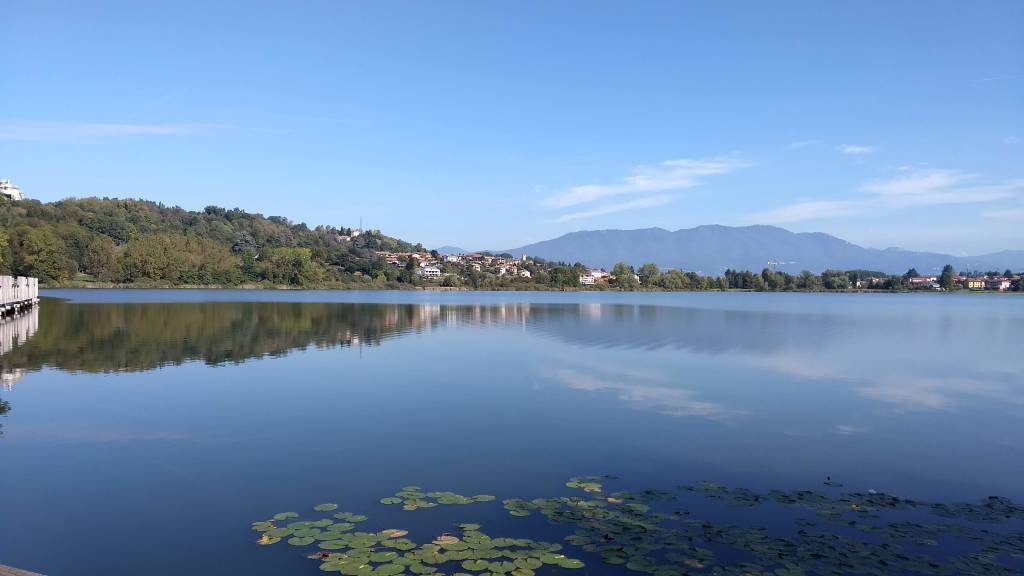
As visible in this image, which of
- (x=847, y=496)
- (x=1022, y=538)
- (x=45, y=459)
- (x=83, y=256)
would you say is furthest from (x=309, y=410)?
(x=83, y=256)

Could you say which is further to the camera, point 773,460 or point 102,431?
point 102,431

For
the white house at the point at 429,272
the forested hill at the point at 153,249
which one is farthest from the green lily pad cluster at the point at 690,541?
the white house at the point at 429,272

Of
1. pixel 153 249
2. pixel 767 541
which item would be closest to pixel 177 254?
pixel 153 249

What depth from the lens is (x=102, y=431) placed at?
13.5m

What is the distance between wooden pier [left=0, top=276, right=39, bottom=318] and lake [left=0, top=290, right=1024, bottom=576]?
22.3 metres

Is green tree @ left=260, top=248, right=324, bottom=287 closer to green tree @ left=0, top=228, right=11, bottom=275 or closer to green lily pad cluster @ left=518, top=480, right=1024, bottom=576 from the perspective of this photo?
green tree @ left=0, top=228, right=11, bottom=275

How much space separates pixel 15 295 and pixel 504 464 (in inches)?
1985

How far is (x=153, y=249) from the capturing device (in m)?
125

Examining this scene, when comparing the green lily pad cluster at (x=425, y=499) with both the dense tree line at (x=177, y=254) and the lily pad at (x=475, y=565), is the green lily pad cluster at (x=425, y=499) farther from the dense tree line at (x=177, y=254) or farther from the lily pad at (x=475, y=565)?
the dense tree line at (x=177, y=254)

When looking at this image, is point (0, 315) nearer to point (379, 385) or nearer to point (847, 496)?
point (379, 385)

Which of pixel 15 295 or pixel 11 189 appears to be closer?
pixel 15 295

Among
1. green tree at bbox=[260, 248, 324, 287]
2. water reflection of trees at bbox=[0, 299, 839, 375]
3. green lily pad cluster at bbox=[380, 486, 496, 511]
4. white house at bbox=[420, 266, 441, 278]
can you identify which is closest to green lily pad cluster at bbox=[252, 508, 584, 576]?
green lily pad cluster at bbox=[380, 486, 496, 511]

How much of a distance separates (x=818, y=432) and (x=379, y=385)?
12096 mm

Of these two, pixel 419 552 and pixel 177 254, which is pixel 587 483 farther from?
pixel 177 254
